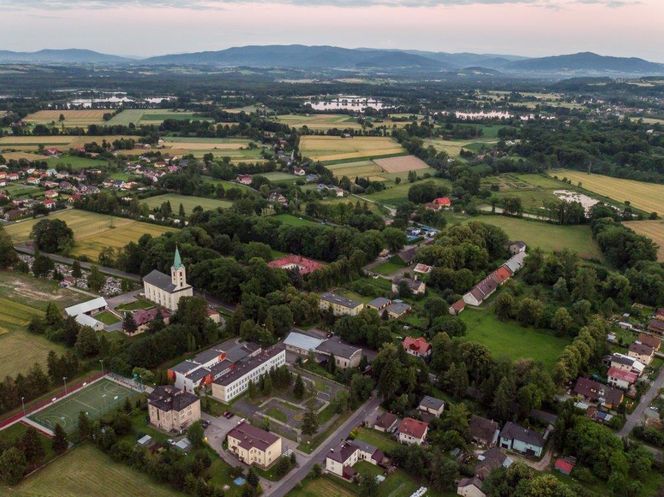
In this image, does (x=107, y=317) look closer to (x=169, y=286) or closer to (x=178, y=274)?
(x=169, y=286)

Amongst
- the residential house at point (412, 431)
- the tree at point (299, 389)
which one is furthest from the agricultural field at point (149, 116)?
the residential house at point (412, 431)

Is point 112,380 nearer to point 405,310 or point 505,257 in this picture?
point 405,310

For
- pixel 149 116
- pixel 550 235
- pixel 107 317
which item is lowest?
pixel 107 317

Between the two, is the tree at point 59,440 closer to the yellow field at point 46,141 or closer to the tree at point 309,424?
the tree at point 309,424

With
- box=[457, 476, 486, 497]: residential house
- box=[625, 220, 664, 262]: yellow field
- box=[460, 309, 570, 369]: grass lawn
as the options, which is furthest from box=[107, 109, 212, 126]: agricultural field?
box=[457, 476, 486, 497]: residential house

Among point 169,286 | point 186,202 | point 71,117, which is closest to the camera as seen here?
point 169,286

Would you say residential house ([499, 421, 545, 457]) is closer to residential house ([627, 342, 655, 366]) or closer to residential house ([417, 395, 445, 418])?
residential house ([417, 395, 445, 418])

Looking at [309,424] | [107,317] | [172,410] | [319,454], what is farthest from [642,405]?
[107,317]
